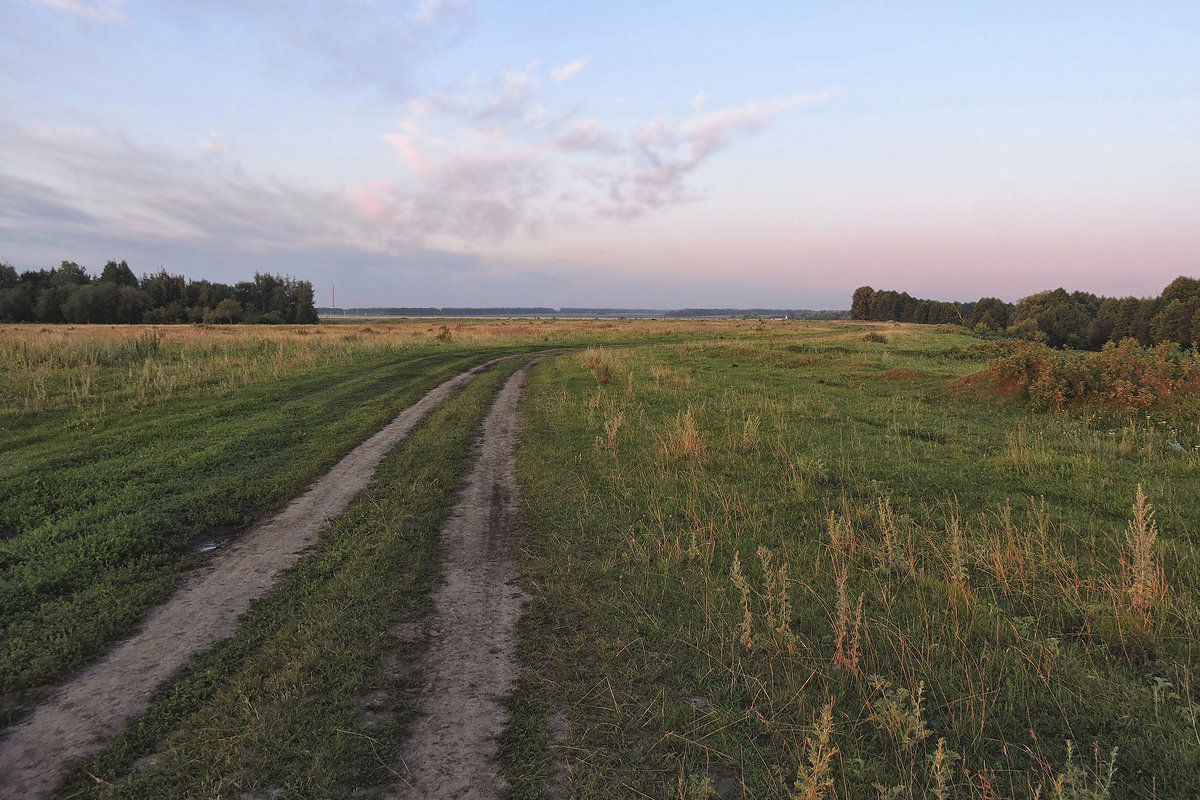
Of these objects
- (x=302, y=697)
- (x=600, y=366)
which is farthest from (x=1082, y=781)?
(x=600, y=366)

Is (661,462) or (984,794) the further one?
(661,462)

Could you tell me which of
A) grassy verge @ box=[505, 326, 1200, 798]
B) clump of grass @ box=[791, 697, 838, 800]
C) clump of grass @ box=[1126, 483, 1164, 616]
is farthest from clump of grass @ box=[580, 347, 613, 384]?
clump of grass @ box=[791, 697, 838, 800]

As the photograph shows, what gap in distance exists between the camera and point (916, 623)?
4863 millimetres

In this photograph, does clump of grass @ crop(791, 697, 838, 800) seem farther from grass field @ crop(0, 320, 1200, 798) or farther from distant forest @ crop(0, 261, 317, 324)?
distant forest @ crop(0, 261, 317, 324)

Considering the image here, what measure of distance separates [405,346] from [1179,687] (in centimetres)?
4052

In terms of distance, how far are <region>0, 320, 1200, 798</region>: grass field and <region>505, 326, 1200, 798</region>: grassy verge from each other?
0.10 feet

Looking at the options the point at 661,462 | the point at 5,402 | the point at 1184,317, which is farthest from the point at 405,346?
the point at 1184,317

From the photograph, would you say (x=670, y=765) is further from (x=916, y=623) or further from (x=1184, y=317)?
(x=1184, y=317)

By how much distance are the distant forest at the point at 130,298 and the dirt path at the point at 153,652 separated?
3726 inches

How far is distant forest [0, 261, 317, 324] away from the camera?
7725 cm

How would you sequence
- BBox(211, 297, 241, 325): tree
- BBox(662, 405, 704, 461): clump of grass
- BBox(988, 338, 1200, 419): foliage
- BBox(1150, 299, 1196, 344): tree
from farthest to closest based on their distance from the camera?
BBox(211, 297, 241, 325): tree
BBox(1150, 299, 1196, 344): tree
BBox(988, 338, 1200, 419): foliage
BBox(662, 405, 704, 461): clump of grass

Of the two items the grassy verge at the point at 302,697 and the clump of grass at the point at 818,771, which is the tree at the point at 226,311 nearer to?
the grassy verge at the point at 302,697

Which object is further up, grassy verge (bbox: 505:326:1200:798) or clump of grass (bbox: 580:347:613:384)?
clump of grass (bbox: 580:347:613:384)

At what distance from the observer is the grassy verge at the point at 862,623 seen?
3348 millimetres
